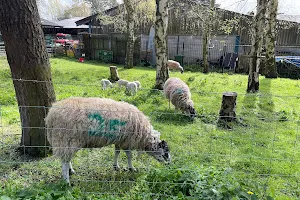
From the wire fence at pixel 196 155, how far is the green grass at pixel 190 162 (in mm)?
14

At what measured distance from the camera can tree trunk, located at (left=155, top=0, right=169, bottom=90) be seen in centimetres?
959

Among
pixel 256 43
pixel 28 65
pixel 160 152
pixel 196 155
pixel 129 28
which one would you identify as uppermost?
pixel 129 28

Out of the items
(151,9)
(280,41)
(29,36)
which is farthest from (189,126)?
(280,41)

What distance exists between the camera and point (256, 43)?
964cm

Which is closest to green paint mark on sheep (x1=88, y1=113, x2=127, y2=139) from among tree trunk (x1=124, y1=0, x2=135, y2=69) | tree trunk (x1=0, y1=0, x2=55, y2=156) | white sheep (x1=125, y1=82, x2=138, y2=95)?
tree trunk (x1=0, y1=0, x2=55, y2=156)

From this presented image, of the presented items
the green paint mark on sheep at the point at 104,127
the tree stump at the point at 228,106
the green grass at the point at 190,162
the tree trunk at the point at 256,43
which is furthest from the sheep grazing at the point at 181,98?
the tree trunk at the point at 256,43

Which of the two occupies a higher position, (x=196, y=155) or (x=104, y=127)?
(x=104, y=127)

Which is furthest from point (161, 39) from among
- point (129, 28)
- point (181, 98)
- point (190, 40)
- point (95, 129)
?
point (190, 40)

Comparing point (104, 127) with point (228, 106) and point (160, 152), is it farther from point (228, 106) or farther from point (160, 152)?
point (228, 106)

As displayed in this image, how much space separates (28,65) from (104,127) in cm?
170

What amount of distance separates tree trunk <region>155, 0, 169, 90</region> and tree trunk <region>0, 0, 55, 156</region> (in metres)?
5.86

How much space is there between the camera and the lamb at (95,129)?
12.7 ft

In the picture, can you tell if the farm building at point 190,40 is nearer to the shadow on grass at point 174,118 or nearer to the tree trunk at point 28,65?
the shadow on grass at point 174,118

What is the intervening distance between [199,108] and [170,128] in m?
1.86
